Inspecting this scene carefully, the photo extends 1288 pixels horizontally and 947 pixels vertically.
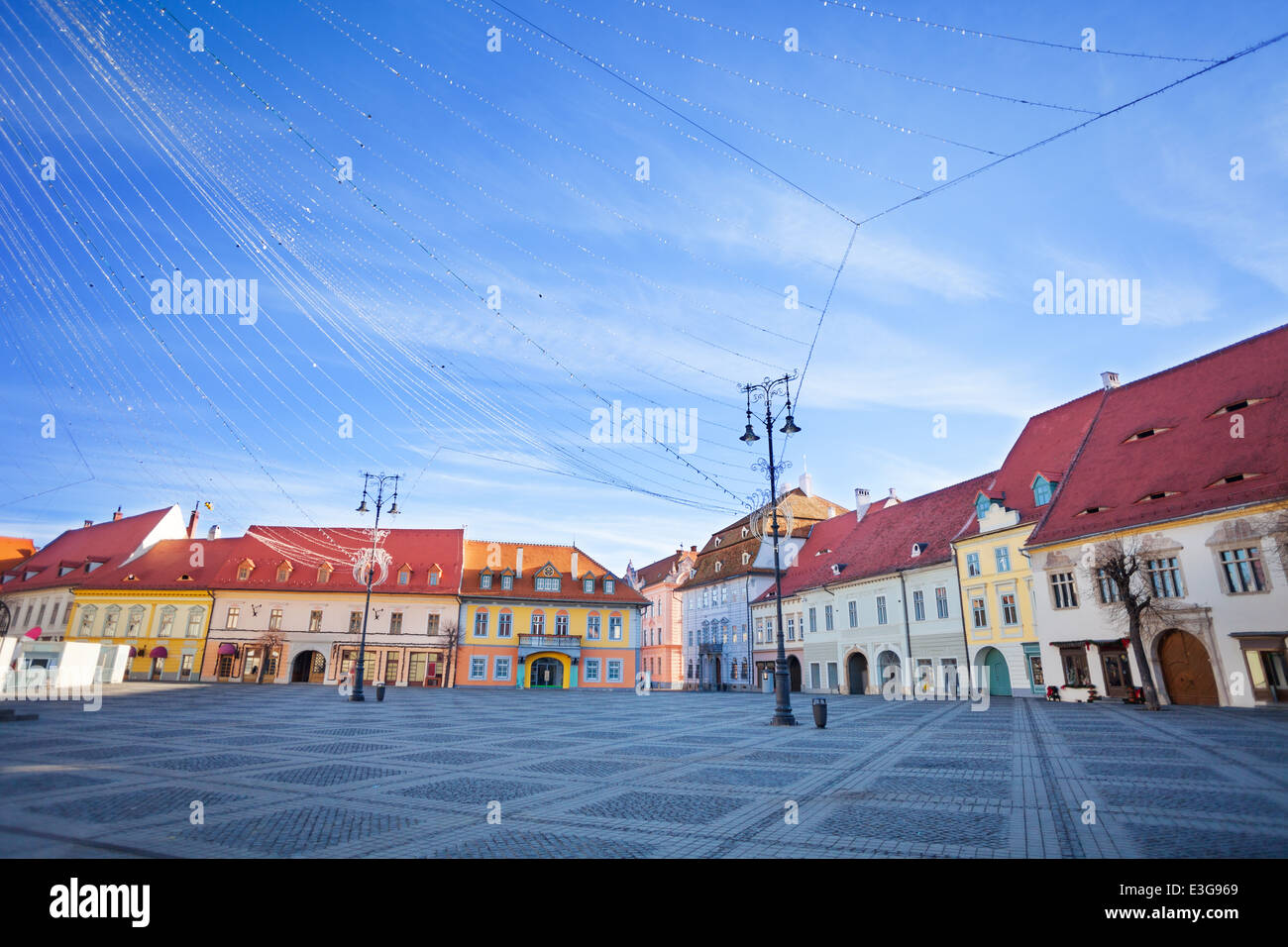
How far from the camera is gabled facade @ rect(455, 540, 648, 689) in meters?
50.9

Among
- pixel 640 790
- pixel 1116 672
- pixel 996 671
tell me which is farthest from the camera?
pixel 996 671

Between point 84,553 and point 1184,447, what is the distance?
247 ft

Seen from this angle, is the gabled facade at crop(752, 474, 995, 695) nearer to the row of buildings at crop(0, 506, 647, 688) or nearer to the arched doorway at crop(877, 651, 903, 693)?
the arched doorway at crop(877, 651, 903, 693)

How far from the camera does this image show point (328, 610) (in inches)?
1964

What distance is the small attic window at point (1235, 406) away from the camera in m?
25.9

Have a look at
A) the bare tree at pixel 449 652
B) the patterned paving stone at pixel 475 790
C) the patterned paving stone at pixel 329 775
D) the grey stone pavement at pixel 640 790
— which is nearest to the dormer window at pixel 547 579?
the bare tree at pixel 449 652

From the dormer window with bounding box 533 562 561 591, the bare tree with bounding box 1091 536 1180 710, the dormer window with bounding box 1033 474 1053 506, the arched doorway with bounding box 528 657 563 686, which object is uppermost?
the dormer window with bounding box 1033 474 1053 506

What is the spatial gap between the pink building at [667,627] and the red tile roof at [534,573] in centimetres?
1068

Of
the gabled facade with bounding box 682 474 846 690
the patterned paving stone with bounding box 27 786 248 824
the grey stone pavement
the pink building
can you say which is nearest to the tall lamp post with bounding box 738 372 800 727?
the grey stone pavement

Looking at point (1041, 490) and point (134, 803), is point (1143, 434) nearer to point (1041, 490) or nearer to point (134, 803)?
point (1041, 490)

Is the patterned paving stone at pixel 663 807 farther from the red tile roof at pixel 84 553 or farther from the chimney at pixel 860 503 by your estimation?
the red tile roof at pixel 84 553

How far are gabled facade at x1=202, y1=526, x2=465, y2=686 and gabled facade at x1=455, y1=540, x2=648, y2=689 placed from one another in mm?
1867

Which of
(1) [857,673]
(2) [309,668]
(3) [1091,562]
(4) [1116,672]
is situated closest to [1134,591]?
(3) [1091,562]
